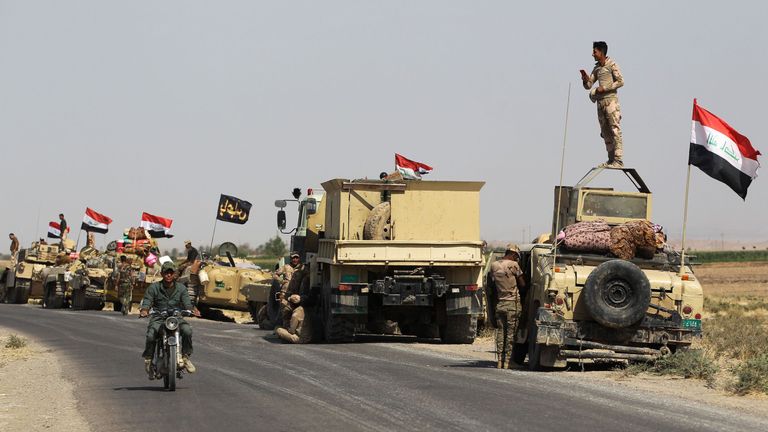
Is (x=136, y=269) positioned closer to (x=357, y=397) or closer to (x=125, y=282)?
(x=125, y=282)

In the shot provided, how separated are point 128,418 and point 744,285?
70.4 meters

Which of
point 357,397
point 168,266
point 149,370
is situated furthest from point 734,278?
point 357,397

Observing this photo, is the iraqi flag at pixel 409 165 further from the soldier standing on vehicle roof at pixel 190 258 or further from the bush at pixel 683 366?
the bush at pixel 683 366

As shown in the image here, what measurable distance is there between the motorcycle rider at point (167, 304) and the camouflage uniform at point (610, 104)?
8427 mm

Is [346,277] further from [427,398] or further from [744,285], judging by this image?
[744,285]

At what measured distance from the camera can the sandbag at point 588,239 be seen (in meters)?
18.6

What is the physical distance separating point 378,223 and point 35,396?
10.7 meters

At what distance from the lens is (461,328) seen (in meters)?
25.6

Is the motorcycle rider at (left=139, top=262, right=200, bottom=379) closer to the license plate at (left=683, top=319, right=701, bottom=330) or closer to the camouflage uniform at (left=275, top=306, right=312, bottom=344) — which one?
the license plate at (left=683, top=319, right=701, bottom=330)

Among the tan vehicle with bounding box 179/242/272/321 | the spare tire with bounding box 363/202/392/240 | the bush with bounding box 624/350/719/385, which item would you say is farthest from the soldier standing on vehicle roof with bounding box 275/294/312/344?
the tan vehicle with bounding box 179/242/272/321

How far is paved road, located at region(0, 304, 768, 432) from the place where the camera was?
12453 millimetres

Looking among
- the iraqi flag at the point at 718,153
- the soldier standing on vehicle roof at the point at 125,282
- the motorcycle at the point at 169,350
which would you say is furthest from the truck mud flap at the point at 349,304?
the soldier standing on vehicle roof at the point at 125,282

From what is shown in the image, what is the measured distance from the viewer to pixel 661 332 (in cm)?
1808

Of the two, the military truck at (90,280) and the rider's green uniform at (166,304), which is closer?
A: the rider's green uniform at (166,304)
